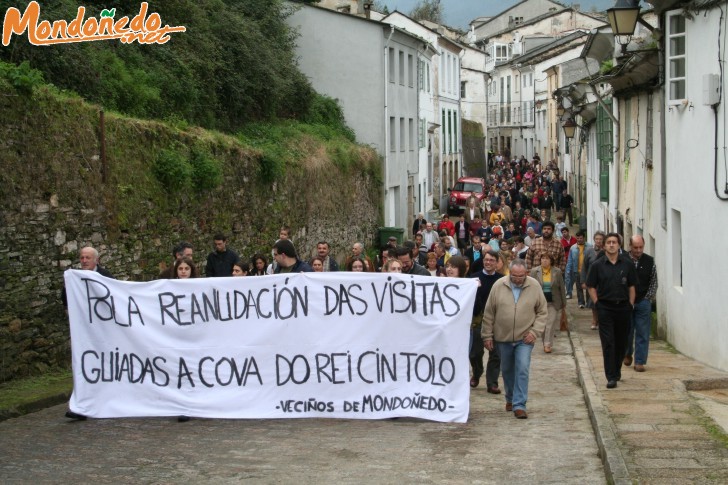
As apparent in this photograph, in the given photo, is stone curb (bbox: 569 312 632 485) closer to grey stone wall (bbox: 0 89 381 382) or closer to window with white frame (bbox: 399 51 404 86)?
grey stone wall (bbox: 0 89 381 382)

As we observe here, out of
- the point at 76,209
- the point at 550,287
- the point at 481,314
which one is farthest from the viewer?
the point at 550,287

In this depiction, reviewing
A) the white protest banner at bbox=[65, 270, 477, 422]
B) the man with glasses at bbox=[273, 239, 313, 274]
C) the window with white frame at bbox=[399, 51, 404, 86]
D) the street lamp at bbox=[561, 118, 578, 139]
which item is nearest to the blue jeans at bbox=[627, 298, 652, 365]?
the white protest banner at bbox=[65, 270, 477, 422]

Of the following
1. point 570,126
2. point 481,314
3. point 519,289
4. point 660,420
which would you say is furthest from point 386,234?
point 660,420

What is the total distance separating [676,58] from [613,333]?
17.9 feet

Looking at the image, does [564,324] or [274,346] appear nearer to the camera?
[274,346]

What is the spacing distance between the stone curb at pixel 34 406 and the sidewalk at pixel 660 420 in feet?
19.1

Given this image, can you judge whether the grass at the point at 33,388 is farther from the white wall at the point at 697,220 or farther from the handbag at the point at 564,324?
the handbag at the point at 564,324

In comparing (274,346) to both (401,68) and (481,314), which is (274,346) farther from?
(401,68)

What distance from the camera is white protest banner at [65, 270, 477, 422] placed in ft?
32.9

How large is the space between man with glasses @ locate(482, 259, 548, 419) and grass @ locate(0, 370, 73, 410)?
4929 mm

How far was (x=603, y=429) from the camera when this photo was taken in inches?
366

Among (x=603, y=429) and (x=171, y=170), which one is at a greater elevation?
(x=171, y=170)

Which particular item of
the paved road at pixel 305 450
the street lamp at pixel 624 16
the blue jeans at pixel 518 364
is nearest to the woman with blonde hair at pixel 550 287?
the street lamp at pixel 624 16

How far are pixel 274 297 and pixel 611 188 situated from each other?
16.5 m
